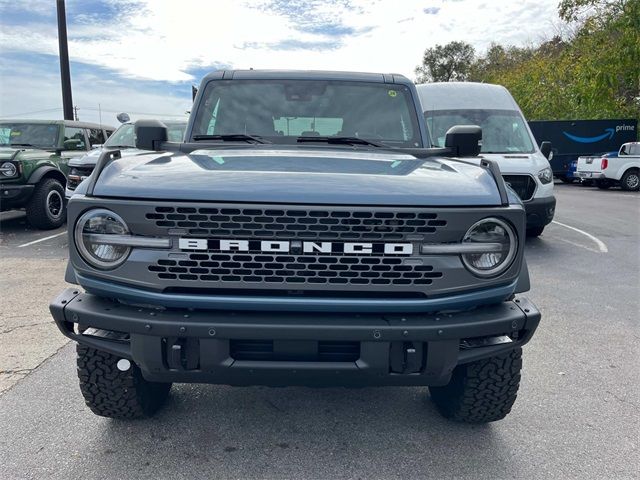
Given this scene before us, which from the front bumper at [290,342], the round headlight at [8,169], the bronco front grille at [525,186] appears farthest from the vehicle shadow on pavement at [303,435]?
the round headlight at [8,169]

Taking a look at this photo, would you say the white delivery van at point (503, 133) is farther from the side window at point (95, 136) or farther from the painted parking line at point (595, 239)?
the side window at point (95, 136)

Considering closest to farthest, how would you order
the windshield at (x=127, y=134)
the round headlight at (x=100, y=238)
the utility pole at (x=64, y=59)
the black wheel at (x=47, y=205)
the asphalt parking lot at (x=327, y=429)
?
1. the round headlight at (x=100, y=238)
2. the asphalt parking lot at (x=327, y=429)
3. the windshield at (x=127, y=134)
4. the black wheel at (x=47, y=205)
5. the utility pole at (x=64, y=59)

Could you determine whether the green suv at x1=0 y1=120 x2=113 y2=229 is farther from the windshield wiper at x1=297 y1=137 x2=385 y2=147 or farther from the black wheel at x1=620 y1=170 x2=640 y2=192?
the black wheel at x1=620 y1=170 x2=640 y2=192

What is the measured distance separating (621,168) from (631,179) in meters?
0.53

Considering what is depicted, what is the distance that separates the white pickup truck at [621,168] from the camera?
61.2 ft

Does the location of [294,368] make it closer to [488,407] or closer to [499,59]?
[488,407]

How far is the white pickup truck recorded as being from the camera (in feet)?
61.2

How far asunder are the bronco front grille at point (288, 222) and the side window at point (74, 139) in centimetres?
865

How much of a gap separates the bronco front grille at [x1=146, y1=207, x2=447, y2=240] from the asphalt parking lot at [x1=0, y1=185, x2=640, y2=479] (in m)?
1.16

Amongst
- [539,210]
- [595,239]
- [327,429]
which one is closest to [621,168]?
[595,239]

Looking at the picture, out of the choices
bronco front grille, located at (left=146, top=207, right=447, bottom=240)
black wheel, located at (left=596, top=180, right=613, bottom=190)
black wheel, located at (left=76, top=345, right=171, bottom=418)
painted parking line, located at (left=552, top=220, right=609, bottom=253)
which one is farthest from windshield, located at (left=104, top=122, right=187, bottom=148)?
black wheel, located at (left=596, top=180, right=613, bottom=190)

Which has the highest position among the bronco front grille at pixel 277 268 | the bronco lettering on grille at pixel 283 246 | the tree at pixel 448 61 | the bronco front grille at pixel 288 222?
the tree at pixel 448 61

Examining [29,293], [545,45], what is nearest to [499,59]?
[545,45]

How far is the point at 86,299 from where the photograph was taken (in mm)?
2387
